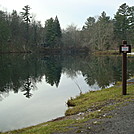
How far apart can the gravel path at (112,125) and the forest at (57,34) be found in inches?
2486

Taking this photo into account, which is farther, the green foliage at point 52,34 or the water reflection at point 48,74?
the green foliage at point 52,34

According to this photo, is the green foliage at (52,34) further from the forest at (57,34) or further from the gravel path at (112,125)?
the gravel path at (112,125)

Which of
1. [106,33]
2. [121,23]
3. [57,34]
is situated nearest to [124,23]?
[121,23]

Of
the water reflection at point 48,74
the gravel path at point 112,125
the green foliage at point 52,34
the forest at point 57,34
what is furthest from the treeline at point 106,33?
the gravel path at point 112,125

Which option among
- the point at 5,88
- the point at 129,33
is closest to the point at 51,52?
the point at 129,33

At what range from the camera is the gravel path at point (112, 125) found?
5.73m

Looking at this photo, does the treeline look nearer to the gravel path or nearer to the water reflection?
the water reflection

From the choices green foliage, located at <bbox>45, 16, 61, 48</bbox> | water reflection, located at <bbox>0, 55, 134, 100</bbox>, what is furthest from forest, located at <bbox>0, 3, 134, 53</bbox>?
water reflection, located at <bbox>0, 55, 134, 100</bbox>

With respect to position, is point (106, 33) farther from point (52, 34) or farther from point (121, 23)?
point (52, 34)

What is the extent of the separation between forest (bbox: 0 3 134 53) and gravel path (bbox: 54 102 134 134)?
63132 mm

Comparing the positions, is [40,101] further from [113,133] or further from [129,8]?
[129,8]

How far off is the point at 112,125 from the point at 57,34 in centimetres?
8082

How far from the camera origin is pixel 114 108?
26.4ft

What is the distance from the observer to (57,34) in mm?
85438
